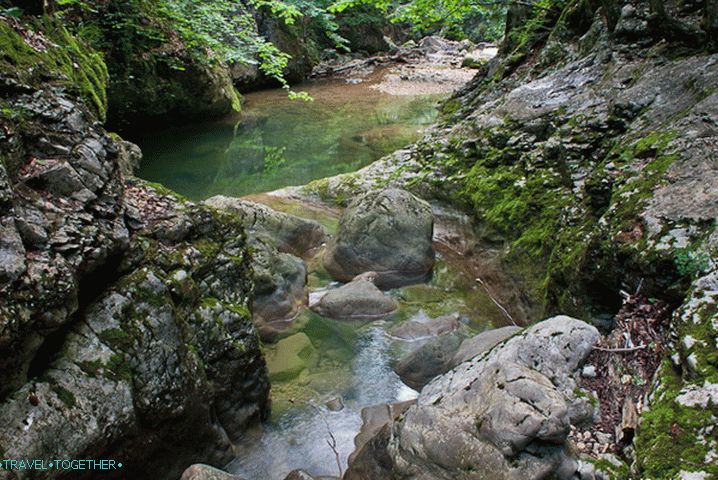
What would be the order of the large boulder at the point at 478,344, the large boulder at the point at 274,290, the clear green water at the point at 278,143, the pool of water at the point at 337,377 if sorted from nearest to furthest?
the pool of water at the point at 337,377 → the large boulder at the point at 478,344 → the large boulder at the point at 274,290 → the clear green water at the point at 278,143

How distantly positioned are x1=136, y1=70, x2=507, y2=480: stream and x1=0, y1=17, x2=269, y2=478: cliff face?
0.49 m

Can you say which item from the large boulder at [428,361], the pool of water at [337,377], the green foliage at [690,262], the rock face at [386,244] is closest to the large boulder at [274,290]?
the pool of water at [337,377]

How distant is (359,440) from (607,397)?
2099mm

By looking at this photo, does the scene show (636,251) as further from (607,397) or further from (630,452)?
(630,452)

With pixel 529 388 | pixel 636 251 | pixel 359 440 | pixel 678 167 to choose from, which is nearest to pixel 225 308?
pixel 359 440

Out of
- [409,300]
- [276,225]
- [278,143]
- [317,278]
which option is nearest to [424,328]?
[409,300]

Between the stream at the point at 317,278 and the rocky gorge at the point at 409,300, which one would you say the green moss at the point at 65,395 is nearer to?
the rocky gorge at the point at 409,300

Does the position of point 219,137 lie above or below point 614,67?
below

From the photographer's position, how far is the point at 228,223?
16.0ft

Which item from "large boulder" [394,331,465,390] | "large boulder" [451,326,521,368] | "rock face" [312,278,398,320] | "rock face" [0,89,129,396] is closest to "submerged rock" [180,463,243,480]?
"rock face" [0,89,129,396]

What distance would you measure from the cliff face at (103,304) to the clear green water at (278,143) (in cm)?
706

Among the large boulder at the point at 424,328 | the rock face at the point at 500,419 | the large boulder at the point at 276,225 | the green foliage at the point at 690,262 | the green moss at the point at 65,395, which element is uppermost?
the green moss at the point at 65,395

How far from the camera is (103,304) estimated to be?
354cm

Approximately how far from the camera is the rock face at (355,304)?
6.59m
